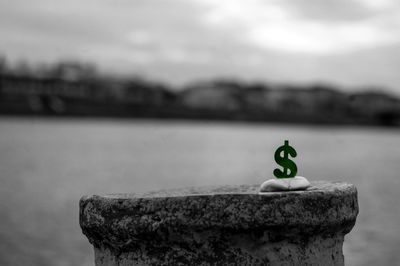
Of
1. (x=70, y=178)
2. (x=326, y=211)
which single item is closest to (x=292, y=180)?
(x=326, y=211)

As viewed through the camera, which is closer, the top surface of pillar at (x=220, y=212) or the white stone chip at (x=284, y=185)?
the top surface of pillar at (x=220, y=212)

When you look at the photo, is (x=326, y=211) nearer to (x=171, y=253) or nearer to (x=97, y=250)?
(x=171, y=253)

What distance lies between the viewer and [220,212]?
289 cm

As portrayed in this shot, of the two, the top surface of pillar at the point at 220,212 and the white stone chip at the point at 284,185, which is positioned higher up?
the white stone chip at the point at 284,185

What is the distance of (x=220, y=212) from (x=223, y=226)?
0.07 m

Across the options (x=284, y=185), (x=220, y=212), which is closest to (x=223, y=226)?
(x=220, y=212)

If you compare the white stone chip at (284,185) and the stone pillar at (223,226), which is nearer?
the stone pillar at (223,226)

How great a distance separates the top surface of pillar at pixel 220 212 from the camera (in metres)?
2.89

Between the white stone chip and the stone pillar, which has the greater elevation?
the white stone chip

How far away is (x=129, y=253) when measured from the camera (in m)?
3.09

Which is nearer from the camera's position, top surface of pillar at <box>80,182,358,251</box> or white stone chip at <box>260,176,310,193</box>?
top surface of pillar at <box>80,182,358,251</box>

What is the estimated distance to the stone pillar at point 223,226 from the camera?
9.50 feet

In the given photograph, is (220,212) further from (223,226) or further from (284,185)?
(284,185)

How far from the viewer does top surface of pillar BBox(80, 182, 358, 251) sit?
114 inches
